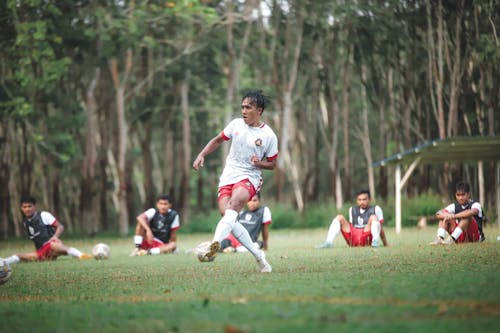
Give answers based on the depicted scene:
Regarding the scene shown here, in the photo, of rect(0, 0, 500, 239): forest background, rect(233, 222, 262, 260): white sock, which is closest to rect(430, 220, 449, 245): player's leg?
rect(233, 222, 262, 260): white sock

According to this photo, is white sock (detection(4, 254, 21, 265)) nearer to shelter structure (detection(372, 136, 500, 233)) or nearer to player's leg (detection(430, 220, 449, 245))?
player's leg (detection(430, 220, 449, 245))

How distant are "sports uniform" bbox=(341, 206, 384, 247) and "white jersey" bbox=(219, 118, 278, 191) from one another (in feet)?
21.8

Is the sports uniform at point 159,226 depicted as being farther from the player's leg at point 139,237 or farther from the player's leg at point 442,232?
the player's leg at point 442,232

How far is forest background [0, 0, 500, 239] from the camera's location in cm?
3025

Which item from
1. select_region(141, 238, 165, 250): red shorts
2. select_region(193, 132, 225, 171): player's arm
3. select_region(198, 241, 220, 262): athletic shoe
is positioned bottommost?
select_region(141, 238, 165, 250): red shorts

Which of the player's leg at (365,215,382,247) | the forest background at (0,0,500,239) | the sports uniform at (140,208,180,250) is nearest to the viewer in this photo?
the player's leg at (365,215,382,247)

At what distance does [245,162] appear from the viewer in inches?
438

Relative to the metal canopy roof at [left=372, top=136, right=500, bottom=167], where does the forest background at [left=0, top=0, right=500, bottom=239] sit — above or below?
above

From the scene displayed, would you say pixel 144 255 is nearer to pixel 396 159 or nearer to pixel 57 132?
pixel 396 159

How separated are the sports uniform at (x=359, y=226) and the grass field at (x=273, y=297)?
14.1 feet

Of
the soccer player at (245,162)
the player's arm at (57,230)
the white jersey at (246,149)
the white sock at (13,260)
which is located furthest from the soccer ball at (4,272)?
the player's arm at (57,230)

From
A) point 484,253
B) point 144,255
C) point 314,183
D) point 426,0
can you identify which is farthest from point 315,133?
point 484,253

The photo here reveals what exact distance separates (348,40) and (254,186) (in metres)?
26.3

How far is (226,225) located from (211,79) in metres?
30.2
